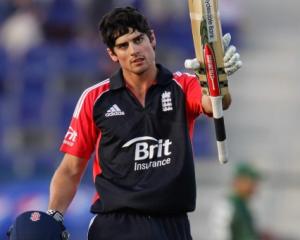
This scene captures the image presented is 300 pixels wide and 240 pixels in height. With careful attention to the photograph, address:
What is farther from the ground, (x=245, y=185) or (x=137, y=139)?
(x=137, y=139)

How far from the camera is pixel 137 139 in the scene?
6.35m

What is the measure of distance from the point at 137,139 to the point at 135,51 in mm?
500

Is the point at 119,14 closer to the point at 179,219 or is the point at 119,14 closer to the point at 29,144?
the point at 179,219

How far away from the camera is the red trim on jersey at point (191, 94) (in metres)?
6.25

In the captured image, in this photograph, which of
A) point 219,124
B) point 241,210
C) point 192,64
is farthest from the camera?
point 241,210

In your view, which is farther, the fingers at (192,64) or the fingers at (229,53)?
the fingers at (192,64)

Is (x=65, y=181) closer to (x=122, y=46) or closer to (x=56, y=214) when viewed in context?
(x=56, y=214)

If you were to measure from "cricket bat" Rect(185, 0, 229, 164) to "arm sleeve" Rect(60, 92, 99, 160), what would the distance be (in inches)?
31.2

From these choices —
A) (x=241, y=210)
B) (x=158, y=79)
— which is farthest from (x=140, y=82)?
(x=241, y=210)

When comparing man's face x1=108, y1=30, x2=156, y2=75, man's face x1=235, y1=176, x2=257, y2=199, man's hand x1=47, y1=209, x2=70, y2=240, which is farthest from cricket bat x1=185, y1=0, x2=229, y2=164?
man's face x1=235, y1=176, x2=257, y2=199

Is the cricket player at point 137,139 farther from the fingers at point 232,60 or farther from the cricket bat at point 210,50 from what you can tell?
the fingers at point 232,60

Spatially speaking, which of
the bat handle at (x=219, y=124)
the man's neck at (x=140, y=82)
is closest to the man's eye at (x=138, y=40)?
the man's neck at (x=140, y=82)

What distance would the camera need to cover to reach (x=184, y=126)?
6.36m

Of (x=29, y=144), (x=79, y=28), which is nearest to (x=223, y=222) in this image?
(x=29, y=144)
